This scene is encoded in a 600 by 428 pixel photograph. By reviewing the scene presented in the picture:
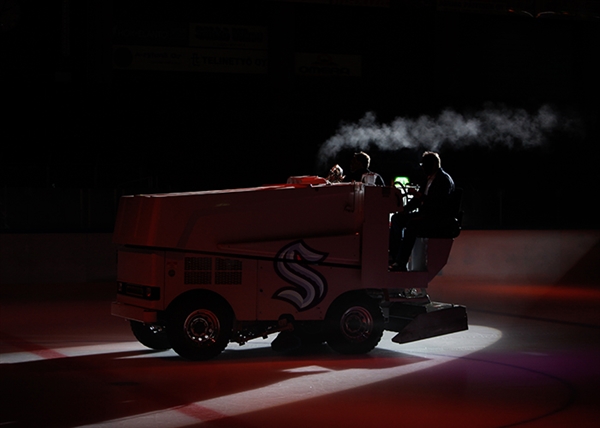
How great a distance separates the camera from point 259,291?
9.38 m

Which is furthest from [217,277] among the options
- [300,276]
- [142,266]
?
[300,276]

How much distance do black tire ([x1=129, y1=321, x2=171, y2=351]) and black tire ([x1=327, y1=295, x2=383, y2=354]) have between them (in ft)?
5.90

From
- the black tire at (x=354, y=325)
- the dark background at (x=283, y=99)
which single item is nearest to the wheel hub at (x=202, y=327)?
the black tire at (x=354, y=325)

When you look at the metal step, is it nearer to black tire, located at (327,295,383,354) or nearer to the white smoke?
black tire, located at (327,295,383,354)

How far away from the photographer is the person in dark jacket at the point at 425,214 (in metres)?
10.1

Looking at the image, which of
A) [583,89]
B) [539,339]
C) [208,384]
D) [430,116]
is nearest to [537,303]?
[539,339]

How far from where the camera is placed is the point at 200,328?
926 cm

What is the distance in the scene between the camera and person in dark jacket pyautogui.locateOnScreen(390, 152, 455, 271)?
10.1 metres

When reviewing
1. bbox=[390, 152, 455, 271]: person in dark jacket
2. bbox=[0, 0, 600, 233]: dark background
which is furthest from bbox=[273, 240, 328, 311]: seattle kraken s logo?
bbox=[0, 0, 600, 233]: dark background

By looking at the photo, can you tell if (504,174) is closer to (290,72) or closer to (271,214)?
(290,72)

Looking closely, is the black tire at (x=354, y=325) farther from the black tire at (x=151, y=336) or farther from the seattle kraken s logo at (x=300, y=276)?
the black tire at (x=151, y=336)

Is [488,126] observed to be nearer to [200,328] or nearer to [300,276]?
[300,276]

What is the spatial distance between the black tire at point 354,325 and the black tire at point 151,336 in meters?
1.80

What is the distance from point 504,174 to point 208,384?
77.3 feet
